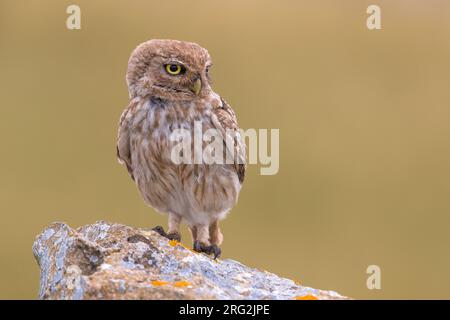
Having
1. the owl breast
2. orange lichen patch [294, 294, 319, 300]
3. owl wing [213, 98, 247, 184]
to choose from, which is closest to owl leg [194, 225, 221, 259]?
the owl breast

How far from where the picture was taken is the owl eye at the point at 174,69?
7766mm

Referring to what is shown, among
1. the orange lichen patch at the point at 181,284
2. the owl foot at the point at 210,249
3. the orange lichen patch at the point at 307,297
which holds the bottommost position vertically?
the owl foot at the point at 210,249

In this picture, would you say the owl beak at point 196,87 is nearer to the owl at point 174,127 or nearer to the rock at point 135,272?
the owl at point 174,127

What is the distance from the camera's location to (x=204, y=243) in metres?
8.20

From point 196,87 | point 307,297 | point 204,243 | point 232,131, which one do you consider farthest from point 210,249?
point 307,297

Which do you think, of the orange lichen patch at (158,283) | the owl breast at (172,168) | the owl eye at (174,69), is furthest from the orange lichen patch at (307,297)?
the owl eye at (174,69)

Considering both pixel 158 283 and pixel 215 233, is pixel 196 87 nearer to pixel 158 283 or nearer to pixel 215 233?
pixel 215 233

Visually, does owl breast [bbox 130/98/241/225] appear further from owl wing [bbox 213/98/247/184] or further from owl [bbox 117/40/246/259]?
owl wing [bbox 213/98/247/184]

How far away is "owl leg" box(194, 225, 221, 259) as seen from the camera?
795cm

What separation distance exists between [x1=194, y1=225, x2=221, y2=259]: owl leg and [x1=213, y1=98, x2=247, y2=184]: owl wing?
667mm

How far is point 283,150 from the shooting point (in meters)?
18.8
